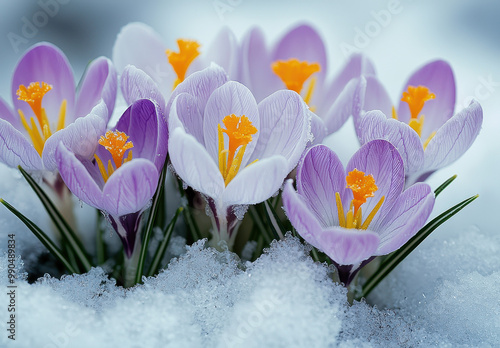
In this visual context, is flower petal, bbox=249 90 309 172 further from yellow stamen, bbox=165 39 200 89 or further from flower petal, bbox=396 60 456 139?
flower petal, bbox=396 60 456 139

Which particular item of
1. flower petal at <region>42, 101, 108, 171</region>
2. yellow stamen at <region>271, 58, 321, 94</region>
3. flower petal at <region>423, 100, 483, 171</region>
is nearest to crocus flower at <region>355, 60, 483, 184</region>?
flower petal at <region>423, 100, 483, 171</region>

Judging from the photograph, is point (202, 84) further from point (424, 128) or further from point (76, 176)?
point (424, 128)

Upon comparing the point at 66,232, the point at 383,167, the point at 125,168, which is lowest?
the point at 66,232

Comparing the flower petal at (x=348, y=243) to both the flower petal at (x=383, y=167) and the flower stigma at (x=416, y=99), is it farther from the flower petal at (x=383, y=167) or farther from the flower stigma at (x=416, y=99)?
the flower stigma at (x=416, y=99)

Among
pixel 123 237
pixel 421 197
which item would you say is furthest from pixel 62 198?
pixel 421 197

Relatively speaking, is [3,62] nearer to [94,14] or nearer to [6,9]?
[6,9]

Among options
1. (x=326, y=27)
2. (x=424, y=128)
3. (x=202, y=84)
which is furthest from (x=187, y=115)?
(x=326, y=27)
